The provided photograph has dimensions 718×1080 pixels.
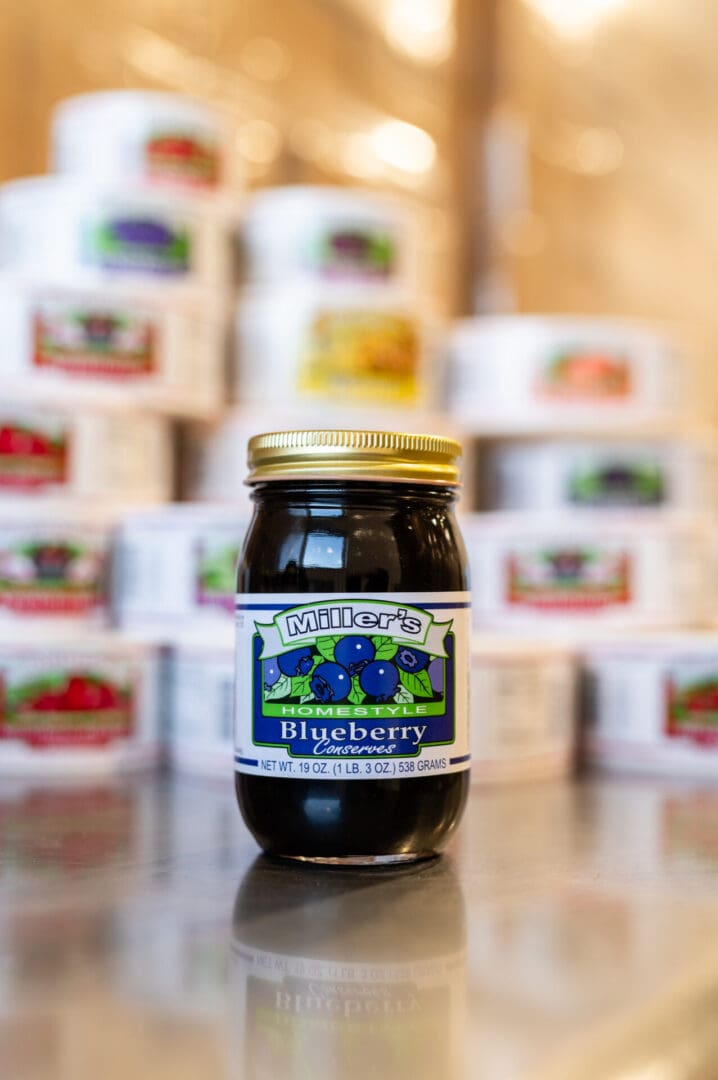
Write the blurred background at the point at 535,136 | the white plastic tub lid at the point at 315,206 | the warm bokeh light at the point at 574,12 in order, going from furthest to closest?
the warm bokeh light at the point at 574,12
the blurred background at the point at 535,136
the white plastic tub lid at the point at 315,206

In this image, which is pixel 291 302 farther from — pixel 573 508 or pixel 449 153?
pixel 449 153

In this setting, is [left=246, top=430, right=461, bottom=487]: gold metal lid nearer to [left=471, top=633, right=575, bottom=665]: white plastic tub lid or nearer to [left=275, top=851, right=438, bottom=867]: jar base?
[left=275, top=851, right=438, bottom=867]: jar base

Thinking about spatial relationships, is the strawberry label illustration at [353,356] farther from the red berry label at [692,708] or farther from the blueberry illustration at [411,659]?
the blueberry illustration at [411,659]

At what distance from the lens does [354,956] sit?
0.65m

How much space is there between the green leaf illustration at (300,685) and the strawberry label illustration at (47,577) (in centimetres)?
56

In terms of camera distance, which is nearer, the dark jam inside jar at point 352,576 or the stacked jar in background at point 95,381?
the dark jam inside jar at point 352,576

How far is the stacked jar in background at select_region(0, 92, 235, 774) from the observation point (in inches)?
48.4

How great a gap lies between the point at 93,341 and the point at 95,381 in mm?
39

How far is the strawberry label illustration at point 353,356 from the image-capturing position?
144 cm

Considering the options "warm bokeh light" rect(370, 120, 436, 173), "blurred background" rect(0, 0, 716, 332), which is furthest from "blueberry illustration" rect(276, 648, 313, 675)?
"warm bokeh light" rect(370, 120, 436, 173)

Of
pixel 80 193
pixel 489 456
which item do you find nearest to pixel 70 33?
pixel 80 193

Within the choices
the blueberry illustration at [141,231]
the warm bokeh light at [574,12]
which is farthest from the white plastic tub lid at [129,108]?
the warm bokeh light at [574,12]

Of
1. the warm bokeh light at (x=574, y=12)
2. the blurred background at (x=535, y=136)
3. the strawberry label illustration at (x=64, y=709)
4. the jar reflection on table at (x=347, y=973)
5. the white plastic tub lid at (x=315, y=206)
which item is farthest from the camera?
the warm bokeh light at (x=574, y=12)

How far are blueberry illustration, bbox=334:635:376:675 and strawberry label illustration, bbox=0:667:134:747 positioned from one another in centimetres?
52
